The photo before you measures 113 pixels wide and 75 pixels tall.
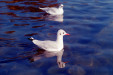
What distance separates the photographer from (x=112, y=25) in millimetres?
12258

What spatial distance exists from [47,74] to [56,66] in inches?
27.5

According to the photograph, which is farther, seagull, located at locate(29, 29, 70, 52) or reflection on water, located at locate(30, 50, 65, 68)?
seagull, located at locate(29, 29, 70, 52)

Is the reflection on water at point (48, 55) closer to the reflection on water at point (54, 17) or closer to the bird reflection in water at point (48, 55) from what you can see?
the bird reflection in water at point (48, 55)

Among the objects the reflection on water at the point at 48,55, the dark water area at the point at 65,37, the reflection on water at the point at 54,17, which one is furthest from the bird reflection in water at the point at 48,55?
the reflection on water at the point at 54,17

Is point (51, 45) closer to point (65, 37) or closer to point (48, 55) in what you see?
point (48, 55)

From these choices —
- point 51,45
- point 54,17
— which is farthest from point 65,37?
point 54,17

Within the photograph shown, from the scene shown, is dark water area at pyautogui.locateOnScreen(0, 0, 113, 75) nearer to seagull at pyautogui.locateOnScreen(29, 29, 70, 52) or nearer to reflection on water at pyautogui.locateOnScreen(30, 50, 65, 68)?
reflection on water at pyautogui.locateOnScreen(30, 50, 65, 68)

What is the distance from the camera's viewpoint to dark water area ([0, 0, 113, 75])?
787 cm

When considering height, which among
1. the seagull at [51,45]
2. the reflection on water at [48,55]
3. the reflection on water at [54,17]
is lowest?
the reflection on water at [48,55]

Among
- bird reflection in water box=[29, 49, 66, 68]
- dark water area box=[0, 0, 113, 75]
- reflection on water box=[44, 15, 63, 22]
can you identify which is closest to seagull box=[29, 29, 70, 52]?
bird reflection in water box=[29, 49, 66, 68]

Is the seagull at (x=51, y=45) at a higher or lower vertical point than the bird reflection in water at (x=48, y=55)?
higher

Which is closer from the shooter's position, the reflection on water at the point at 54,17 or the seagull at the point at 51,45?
the seagull at the point at 51,45

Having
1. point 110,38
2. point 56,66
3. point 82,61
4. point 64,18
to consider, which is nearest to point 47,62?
point 56,66

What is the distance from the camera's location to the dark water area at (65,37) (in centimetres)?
787
